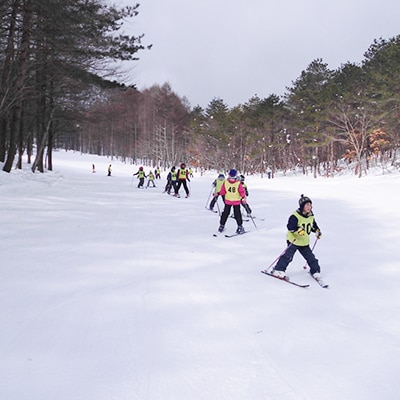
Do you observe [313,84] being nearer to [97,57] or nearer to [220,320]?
[97,57]

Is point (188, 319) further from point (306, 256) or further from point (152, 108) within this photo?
point (152, 108)

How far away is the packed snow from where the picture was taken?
254 centimetres

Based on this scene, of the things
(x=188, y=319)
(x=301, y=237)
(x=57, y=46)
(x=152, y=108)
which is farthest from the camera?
(x=152, y=108)

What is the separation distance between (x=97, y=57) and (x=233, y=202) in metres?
10.8

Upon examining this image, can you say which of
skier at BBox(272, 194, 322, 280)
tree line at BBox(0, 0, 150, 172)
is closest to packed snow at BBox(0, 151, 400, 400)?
skier at BBox(272, 194, 322, 280)

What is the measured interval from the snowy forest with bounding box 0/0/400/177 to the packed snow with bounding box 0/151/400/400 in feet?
28.4

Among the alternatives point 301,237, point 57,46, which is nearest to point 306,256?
point 301,237

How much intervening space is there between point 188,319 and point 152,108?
55.8 metres

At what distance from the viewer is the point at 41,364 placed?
270cm

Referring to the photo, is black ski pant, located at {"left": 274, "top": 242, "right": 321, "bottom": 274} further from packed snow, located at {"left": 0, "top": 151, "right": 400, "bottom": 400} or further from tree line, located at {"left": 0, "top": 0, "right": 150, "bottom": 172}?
Result: tree line, located at {"left": 0, "top": 0, "right": 150, "bottom": 172}

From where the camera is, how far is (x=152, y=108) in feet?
183

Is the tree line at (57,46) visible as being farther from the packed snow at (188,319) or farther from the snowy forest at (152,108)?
the packed snow at (188,319)

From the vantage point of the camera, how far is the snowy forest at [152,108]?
12.7 metres

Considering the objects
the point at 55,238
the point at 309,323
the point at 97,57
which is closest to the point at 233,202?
the point at 55,238
